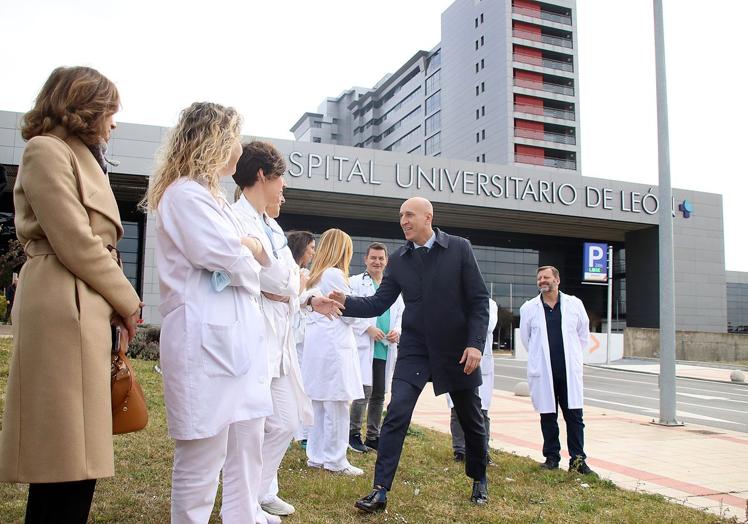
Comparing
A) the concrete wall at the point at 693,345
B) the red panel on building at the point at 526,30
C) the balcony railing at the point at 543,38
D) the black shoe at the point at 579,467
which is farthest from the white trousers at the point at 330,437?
the red panel on building at the point at 526,30

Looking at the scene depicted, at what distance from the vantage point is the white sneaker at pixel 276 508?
4.12 m

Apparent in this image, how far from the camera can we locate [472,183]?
33281mm

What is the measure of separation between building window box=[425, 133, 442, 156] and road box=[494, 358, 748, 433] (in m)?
59.0

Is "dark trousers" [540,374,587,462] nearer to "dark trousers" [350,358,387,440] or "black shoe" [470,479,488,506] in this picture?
"black shoe" [470,479,488,506]

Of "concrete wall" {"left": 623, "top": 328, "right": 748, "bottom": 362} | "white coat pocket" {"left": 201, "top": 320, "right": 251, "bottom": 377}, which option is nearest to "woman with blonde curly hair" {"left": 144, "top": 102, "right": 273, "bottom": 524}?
"white coat pocket" {"left": 201, "top": 320, "right": 251, "bottom": 377}

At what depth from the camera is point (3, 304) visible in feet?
60.7

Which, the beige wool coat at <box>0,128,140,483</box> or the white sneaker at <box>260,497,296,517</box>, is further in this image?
the white sneaker at <box>260,497,296,517</box>

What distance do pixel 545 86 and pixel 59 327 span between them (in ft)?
227

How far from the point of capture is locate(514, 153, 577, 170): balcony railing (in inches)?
2574

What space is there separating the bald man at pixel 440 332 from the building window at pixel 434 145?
250ft

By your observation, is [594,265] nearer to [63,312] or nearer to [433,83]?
[63,312]

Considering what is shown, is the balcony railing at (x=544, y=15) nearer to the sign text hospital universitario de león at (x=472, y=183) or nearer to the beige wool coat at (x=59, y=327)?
the sign text hospital universitario de león at (x=472, y=183)

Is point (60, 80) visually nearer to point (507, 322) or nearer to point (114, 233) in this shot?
point (114, 233)

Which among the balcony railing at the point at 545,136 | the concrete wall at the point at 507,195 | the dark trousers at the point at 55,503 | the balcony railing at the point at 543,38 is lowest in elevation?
the dark trousers at the point at 55,503
